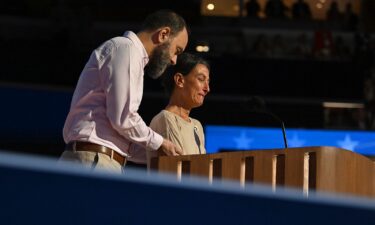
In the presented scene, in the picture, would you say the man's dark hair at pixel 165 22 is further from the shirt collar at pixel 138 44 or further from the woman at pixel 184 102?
the woman at pixel 184 102

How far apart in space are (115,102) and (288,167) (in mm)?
625

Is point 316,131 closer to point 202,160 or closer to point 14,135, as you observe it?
point 14,135

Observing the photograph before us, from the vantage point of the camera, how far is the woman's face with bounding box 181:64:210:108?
4133 millimetres

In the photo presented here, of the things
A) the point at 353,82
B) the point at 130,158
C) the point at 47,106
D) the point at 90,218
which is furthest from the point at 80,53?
the point at 90,218

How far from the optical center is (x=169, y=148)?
11.6 feet

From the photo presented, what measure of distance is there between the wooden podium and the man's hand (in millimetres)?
187

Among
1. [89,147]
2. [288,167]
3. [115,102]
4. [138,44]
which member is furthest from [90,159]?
[288,167]

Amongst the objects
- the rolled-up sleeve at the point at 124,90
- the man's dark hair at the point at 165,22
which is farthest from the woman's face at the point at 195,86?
the rolled-up sleeve at the point at 124,90

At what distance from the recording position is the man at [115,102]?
133 inches

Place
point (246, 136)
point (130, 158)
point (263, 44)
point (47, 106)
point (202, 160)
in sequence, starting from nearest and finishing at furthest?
point (202, 160) → point (130, 158) → point (246, 136) → point (47, 106) → point (263, 44)

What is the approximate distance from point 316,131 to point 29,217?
7287mm

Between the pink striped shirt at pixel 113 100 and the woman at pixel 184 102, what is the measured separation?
0.45 metres

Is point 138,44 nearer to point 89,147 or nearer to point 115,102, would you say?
point 115,102

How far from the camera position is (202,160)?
3.35 m
